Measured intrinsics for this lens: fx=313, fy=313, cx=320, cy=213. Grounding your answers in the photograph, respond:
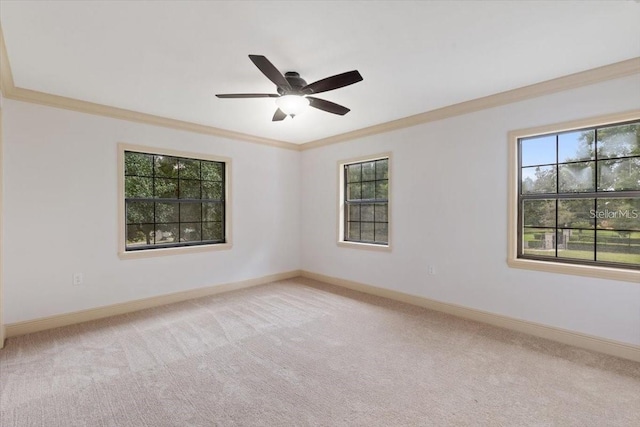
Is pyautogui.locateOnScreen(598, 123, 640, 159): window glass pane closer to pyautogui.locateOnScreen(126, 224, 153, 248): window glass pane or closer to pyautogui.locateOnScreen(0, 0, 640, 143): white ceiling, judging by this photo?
pyautogui.locateOnScreen(0, 0, 640, 143): white ceiling

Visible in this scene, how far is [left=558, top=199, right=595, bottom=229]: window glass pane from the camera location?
3019 mm

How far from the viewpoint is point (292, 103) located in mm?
2898

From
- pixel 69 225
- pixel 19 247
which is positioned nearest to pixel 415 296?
pixel 69 225

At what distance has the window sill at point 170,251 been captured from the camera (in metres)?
3.99

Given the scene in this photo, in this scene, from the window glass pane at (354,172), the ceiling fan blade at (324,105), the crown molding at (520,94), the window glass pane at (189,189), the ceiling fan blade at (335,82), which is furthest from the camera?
the window glass pane at (354,172)

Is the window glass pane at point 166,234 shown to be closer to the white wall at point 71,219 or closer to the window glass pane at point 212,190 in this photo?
the white wall at point 71,219

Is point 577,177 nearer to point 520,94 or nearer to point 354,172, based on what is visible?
point 520,94

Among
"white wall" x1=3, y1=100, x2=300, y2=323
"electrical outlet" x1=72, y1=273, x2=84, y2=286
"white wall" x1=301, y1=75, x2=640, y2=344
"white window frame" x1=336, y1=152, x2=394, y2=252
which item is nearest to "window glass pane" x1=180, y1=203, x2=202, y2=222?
"white wall" x1=3, y1=100, x2=300, y2=323

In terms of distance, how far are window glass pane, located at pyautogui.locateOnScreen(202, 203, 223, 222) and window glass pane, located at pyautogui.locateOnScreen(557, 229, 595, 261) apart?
443 cm

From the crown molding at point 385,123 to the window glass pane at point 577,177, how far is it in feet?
2.49

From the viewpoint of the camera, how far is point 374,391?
2285mm

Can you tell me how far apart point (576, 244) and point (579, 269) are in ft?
0.85

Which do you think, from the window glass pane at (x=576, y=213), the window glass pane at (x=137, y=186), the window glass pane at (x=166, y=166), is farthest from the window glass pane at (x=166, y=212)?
the window glass pane at (x=576, y=213)

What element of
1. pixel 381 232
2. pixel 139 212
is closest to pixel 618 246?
pixel 381 232
